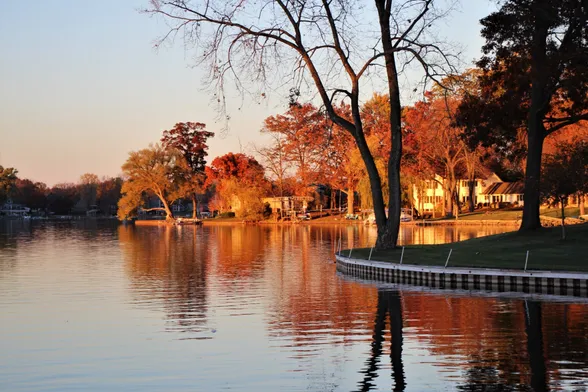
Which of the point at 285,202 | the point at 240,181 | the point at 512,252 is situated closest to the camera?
the point at 512,252

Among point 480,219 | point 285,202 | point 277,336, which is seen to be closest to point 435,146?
point 480,219

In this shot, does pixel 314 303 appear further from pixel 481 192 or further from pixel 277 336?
pixel 481 192

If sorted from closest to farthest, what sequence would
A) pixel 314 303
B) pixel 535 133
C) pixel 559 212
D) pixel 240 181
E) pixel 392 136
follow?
pixel 314 303
pixel 392 136
pixel 535 133
pixel 559 212
pixel 240 181

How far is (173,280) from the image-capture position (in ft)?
116

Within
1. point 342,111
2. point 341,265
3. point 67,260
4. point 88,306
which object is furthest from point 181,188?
point 88,306

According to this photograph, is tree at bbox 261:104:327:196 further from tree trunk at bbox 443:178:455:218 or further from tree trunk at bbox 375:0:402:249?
tree trunk at bbox 375:0:402:249

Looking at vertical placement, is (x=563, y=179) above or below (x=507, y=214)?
above

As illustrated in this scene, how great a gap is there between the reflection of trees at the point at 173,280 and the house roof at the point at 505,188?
66.7 meters

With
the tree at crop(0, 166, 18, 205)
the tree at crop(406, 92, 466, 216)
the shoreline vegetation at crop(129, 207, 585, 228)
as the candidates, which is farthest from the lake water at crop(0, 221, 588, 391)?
the tree at crop(0, 166, 18, 205)

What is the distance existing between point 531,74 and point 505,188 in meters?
80.1

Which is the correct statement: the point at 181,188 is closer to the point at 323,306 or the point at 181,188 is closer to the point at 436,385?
the point at 323,306

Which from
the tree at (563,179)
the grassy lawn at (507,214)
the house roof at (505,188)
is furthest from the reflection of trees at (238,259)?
the house roof at (505,188)

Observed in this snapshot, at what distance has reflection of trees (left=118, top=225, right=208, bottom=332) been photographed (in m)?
24.7

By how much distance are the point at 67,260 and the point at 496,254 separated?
88.2 ft
